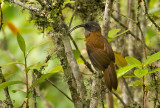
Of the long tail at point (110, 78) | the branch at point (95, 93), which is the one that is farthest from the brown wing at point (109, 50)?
the branch at point (95, 93)

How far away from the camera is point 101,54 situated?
2.90 meters

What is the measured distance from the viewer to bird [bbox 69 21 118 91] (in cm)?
263

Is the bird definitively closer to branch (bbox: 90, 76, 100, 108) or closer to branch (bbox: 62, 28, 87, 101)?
branch (bbox: 90, 76, 100, 108)

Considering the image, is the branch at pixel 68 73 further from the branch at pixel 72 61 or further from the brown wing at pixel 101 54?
the brown wing at pixel 101 54

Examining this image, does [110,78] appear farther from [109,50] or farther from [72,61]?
[72,61]

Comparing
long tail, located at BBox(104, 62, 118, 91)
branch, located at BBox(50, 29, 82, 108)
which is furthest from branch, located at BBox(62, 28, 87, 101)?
long tail, located at BBox(104, 62, 118, 91)

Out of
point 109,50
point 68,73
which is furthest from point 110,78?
point 68,73

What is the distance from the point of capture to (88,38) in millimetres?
3129

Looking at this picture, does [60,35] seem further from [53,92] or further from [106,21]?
[53,92]

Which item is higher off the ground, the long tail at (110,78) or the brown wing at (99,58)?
the brown wing at (99,58)

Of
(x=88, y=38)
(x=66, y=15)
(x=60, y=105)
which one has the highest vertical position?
(x=66, y=15)

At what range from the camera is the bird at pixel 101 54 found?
2.63m

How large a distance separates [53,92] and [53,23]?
9.07 ft

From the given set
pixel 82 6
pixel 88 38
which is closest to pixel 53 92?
pixel 88 38
